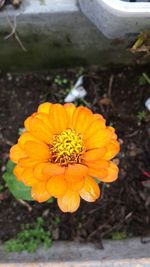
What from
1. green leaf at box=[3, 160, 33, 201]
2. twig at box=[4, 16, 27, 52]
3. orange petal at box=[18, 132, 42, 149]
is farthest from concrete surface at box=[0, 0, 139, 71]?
orange petal at box=[18, 132, 42, 149]

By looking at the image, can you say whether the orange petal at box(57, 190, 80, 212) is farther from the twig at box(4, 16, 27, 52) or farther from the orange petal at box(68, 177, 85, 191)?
the twig at box(4, 16, 27, 52)

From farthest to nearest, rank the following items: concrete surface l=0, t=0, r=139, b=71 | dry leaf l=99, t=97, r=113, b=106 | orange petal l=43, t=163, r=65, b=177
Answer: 1. dry leaf l=99, t=97, r=113, b=106
2. concrete surface l=0, t=0, r=139, b=71
3. orange petal l=43, t=163, r=65, b=177

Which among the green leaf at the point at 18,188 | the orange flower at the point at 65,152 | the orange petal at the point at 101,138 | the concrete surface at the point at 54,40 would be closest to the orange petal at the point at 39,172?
the orange flower at the point at 65,152

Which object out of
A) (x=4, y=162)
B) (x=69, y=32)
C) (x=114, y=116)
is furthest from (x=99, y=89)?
(x=4, y=162)

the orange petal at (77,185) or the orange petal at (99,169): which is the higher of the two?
the orange petal at (99,169)

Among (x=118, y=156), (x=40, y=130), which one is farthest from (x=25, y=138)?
(x=118, y=156)

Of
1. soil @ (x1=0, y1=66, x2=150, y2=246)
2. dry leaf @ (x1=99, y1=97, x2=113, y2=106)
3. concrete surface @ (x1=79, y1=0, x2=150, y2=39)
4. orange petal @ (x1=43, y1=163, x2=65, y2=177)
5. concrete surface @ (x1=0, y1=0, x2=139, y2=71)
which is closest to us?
orange petal @ (x1=43, y1=163, x2=65, y2=177)

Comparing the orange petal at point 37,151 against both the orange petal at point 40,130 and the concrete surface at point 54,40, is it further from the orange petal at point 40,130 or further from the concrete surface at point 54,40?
the concrete surface at point 54,40
